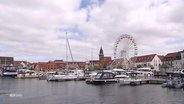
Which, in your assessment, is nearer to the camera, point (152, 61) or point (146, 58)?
point (152, 61)

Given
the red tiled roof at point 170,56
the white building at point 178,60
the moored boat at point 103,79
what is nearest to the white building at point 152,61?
the red tiled roof at point 170,56

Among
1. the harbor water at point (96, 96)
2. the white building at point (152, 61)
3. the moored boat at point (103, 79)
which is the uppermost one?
the white building at point (152, 61)

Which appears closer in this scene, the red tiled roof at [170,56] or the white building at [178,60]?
the white building at [178,60]

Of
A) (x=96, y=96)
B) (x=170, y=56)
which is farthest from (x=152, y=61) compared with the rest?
(x=96, y=96)

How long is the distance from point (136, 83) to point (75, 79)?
43.9 m

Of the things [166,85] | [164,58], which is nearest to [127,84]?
[166,85]

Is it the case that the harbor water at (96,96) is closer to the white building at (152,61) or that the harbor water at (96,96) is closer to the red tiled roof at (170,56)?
the red tiled roof at (170,56)

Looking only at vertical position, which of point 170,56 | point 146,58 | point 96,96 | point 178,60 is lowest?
point 96,96

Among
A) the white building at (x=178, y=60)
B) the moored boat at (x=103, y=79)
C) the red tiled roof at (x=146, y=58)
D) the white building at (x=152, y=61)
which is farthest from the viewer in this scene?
the red tiled roof at (x=146, y=58)

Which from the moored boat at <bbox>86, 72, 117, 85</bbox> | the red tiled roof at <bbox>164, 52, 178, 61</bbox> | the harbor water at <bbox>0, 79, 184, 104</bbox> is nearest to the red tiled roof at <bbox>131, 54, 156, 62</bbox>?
the red tiled roof at <bbox>164, 52, 178, 61</bbox>

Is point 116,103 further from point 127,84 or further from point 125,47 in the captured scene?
point 125,47

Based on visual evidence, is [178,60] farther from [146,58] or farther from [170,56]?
[146,58]

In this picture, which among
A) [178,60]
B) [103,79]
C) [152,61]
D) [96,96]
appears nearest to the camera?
[96,96]

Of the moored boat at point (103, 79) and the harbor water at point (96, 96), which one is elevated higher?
the moored boat at point (103, 79)
